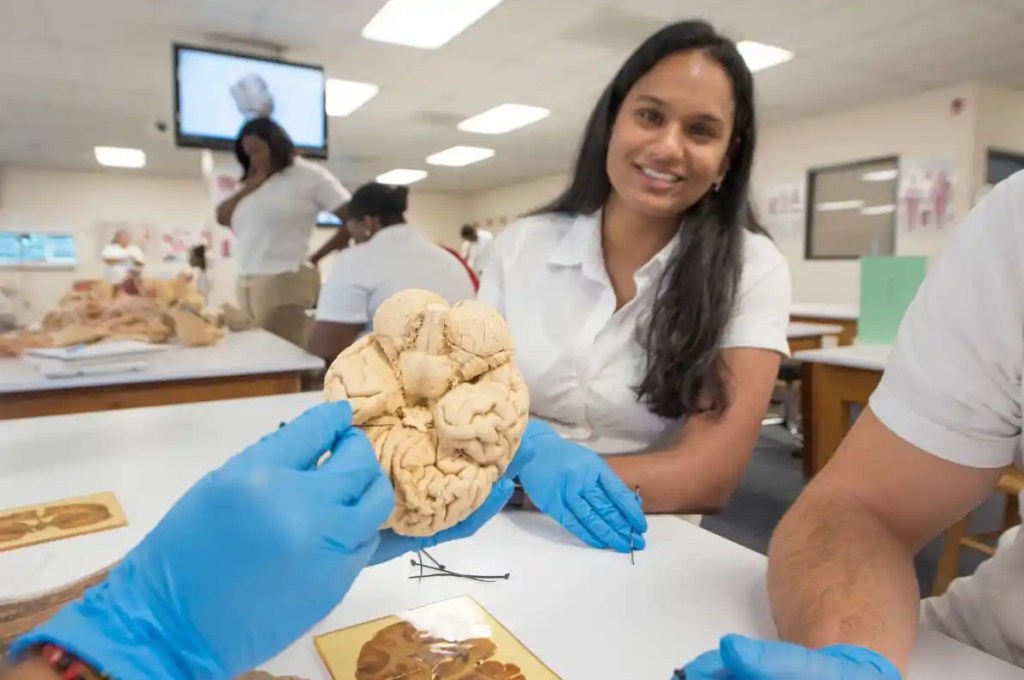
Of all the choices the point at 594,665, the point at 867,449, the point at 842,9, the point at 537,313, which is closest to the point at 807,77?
the point at 842,9

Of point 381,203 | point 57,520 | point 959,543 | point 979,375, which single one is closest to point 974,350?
point 979,375

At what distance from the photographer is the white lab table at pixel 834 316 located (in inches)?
197

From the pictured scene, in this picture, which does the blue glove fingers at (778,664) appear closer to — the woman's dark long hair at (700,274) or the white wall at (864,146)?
the woman's dark long hair at (700,274)

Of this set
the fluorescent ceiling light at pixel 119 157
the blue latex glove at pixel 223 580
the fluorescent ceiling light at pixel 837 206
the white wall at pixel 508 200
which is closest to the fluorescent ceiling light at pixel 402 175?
the white wall at pixel 508 200

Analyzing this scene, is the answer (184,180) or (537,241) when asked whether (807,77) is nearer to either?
(537,241)

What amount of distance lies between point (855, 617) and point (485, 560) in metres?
0.46

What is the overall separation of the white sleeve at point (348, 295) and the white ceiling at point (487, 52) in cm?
207

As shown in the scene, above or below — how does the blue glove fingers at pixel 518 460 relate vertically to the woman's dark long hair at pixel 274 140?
below

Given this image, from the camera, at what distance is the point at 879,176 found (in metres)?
6.11

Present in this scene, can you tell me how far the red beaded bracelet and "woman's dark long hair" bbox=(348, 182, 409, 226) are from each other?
8.04ft

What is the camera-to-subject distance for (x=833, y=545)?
857 mm

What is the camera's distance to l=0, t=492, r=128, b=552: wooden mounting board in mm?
999

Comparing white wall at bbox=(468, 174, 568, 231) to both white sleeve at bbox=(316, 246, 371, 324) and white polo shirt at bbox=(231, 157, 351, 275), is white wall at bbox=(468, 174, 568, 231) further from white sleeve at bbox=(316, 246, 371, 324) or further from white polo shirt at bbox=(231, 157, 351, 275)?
white sleeve at bbox=(316, 246, 371, 324)

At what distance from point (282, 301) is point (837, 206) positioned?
536cm
